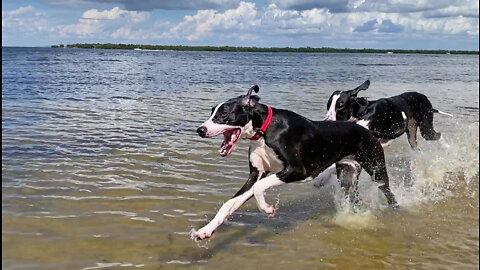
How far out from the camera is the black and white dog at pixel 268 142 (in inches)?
206

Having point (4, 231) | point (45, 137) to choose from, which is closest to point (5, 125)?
point (45, 137)

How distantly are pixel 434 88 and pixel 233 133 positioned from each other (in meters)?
20.7

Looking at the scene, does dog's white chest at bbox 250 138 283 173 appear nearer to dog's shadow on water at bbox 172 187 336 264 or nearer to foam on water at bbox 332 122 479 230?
dog's shadow on water at bbox 172 187 336 264

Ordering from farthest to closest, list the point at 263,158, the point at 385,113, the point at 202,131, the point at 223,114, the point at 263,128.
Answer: the point at 385,113
the point at 263,158
the point at 263,128
the point at 223,114
the point at 202,131

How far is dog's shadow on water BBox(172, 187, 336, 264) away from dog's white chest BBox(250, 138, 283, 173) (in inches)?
26.7

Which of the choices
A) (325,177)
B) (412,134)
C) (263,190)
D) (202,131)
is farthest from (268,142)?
(412,134)

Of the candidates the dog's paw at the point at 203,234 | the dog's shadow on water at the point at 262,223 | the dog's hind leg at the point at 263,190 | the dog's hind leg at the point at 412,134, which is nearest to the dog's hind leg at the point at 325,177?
the dog's shadow on water at the point at 262,223

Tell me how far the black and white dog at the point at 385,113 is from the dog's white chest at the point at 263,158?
195 cm

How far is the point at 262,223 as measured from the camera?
5.93 metres

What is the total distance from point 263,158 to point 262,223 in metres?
0.86

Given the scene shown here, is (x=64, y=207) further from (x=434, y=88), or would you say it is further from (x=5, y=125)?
(x=434, y=88)

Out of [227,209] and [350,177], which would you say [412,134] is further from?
[227,209]

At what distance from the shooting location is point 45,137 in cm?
1004

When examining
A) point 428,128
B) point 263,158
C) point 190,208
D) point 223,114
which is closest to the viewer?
point 223,114
